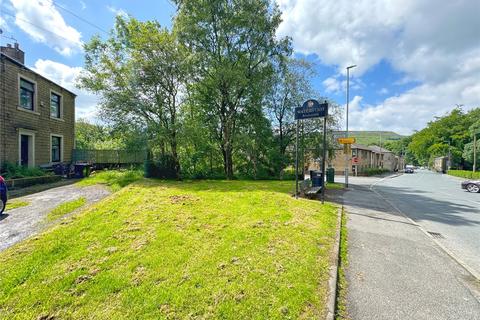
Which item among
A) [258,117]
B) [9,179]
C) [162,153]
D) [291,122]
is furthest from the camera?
[291,122]

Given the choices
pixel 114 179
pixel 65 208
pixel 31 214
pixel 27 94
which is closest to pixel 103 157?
pixel 27 94

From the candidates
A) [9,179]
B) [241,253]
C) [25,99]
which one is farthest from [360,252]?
[25,99]

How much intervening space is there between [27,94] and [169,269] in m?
17.0

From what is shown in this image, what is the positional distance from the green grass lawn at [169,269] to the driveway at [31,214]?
23.7 inches

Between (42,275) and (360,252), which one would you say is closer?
(42,275)

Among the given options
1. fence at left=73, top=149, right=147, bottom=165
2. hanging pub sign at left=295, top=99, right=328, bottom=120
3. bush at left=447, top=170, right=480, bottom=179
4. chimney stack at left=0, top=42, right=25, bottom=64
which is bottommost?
bush at left=447, top=170, right=480, bottom=179

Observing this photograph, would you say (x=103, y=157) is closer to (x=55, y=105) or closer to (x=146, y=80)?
(x=55, y=105)

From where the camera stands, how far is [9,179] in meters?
10.5

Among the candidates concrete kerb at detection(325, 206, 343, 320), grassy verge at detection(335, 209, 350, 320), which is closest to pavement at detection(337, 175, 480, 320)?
grassy verge at detection(335, 209, 350, 320)

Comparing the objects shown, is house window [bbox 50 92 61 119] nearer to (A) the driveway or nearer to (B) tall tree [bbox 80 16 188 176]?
(B) tall tree [bbox 80 16 188 176]

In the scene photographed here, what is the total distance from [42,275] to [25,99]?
616 inches

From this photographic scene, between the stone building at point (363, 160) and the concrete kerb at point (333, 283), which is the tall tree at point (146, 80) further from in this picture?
the stone building at point (363, 160)

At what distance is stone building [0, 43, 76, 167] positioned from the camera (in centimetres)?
1227

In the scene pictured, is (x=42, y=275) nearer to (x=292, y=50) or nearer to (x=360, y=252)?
(x=360, y=252)
